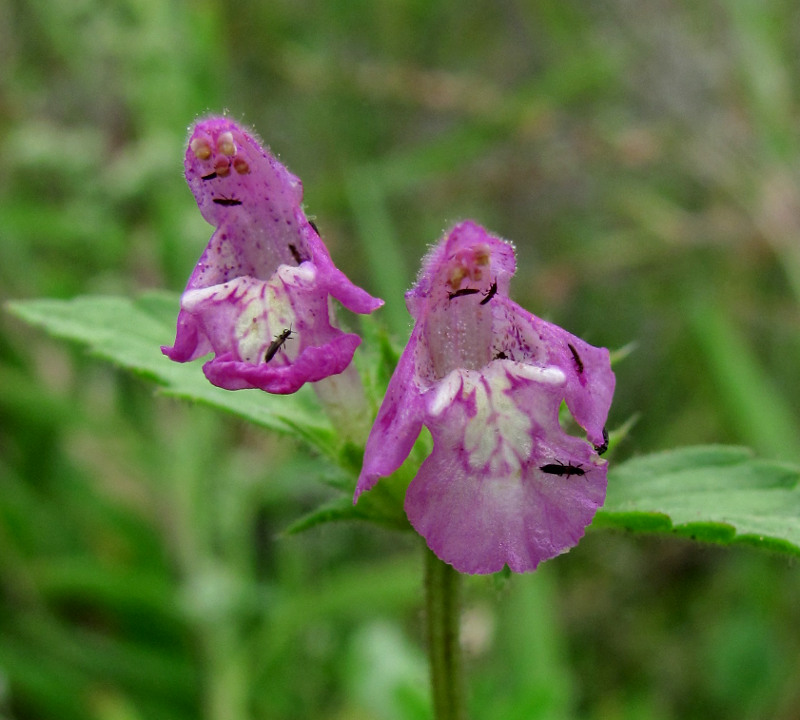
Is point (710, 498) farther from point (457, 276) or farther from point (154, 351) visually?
point (154, 351)

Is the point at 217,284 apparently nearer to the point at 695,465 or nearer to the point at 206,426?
the point at 695,465

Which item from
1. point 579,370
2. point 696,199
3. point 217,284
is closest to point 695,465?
point 579,370

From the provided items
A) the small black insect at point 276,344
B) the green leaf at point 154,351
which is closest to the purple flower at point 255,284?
the small black insect at point 276,344

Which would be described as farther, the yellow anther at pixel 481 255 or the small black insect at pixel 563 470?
the yellow anther at pixel 481 255

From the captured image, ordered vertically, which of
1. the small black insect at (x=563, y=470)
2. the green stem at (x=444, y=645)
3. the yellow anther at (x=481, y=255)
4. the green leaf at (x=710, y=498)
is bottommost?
the green stem at (x=444, y=645)

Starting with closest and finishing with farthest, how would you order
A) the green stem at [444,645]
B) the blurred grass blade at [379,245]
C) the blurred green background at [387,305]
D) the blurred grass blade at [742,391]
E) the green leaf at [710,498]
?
the green leaf at [710,498], the green stem at [444,645], the blurred green background at [387,305], the blurred grass blade at [742,391], the blurred grass blade at [379,245]

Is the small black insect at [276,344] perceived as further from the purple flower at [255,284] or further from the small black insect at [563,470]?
the small black insect at [563,470]

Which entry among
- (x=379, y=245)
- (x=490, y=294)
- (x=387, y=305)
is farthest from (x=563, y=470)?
(x=379, y=245)
